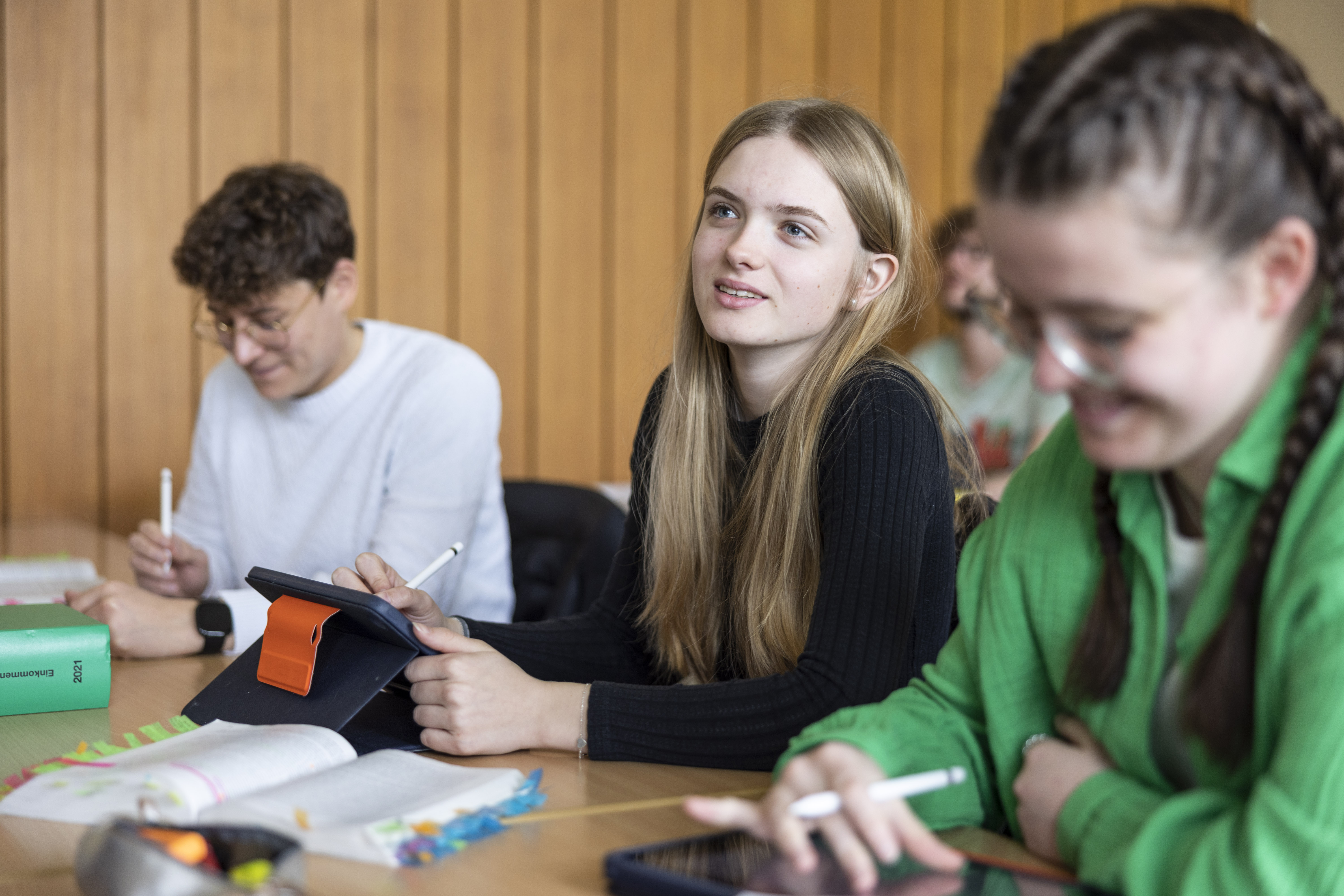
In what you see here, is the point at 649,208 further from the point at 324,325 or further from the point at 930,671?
the point at 930,671

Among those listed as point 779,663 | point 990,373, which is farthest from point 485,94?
point 779,663

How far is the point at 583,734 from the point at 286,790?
0.30 metres

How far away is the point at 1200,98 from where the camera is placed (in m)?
0.69

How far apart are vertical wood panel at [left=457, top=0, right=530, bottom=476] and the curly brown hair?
1.14 m

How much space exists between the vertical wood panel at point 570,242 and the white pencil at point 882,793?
2.55m

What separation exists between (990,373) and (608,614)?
2362 millimetres

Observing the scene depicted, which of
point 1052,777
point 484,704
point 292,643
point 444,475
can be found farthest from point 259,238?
point 1052,777

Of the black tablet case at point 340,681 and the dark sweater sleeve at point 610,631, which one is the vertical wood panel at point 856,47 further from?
the black tablet case at point 340,681

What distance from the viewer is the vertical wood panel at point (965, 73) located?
3.80 metres

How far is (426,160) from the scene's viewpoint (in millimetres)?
3061

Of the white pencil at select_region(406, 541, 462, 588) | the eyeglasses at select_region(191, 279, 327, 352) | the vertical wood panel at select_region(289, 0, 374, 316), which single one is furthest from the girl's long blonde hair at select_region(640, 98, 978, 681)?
the vertical wood panel at select_region(289, 0, 374, 316)

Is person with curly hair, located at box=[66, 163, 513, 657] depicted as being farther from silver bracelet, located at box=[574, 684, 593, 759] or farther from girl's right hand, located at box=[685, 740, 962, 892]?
girl's right hand, located at box=[685, 740, 962, 892]

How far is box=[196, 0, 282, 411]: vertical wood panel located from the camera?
2812 millimetres

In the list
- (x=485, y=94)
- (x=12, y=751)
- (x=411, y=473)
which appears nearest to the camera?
(x=12, y=751)
